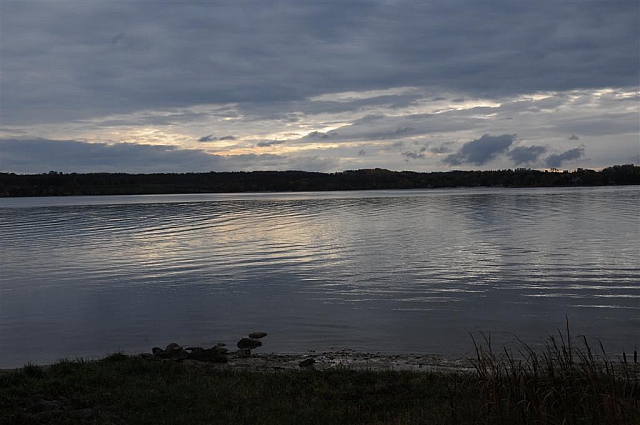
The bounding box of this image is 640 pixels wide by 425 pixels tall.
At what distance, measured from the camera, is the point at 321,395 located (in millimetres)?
9398

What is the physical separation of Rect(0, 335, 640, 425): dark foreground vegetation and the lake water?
373 centimetres

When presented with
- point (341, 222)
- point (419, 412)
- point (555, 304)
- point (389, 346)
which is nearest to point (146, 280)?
point (389, 346)

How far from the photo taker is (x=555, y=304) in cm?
1775

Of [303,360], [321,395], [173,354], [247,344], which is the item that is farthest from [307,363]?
[173,354]

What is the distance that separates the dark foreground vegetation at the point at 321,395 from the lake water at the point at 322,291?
3731mm

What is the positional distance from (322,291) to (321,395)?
11665mm

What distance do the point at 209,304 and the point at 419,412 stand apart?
12173mm

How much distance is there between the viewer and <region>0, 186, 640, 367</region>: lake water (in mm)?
15094

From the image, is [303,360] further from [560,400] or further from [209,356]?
[560,400]

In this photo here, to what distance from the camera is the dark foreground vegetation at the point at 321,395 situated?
6.84m

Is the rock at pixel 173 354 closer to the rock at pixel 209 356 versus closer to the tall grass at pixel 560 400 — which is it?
the rock at pixel 209 356

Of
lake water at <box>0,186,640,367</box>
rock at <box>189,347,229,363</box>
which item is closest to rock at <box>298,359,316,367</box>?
rock at <box>189,347,229,363</box>

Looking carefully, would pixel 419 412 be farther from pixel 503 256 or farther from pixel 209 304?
pixel 503 256

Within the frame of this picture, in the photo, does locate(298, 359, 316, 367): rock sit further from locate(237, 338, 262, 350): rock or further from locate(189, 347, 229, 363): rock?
locate(237, 338, 262, 350): rock
